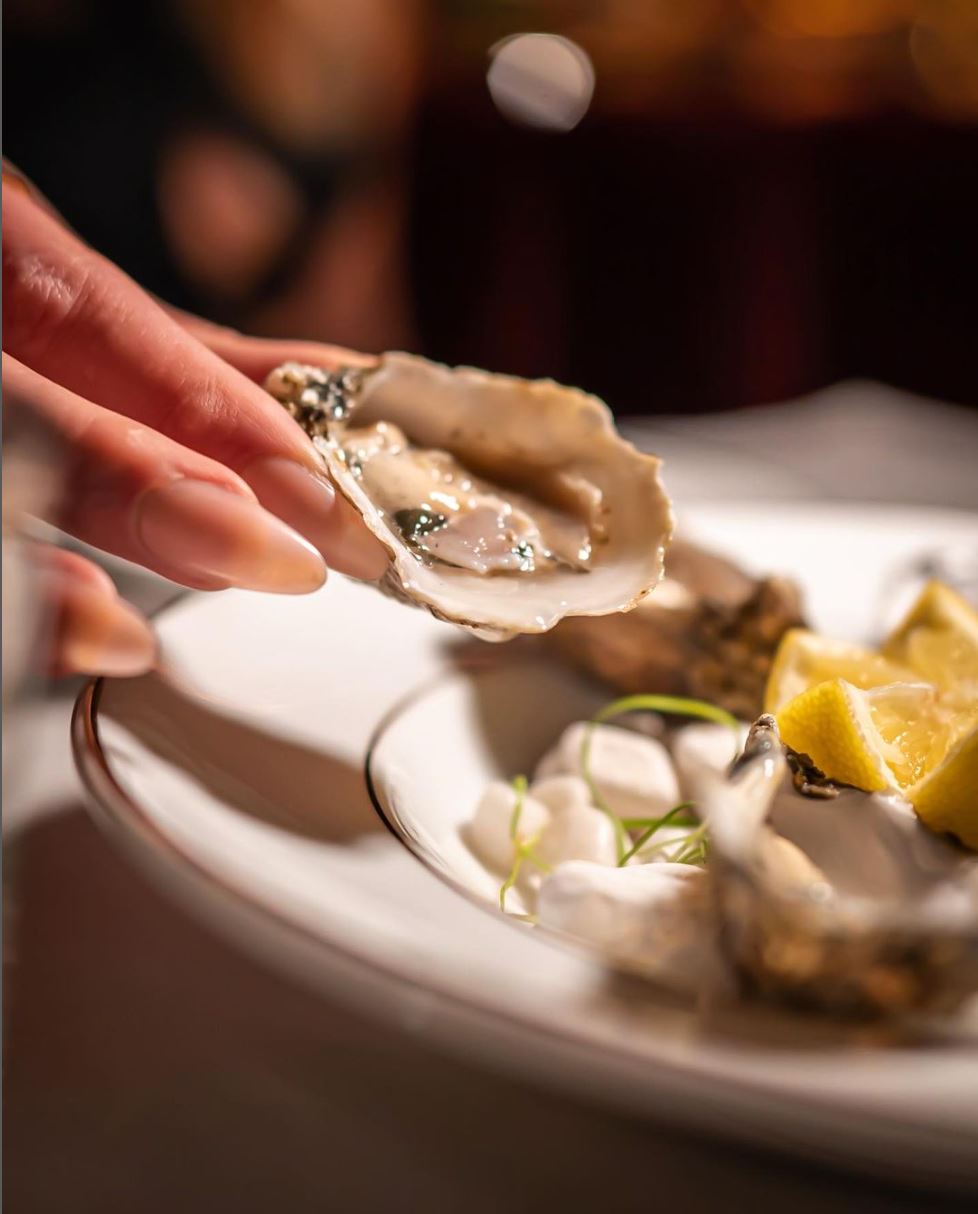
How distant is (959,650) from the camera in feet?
2.67

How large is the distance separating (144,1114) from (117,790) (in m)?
0.15

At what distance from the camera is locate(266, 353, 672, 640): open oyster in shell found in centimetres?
69

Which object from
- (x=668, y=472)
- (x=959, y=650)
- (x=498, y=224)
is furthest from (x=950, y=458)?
(x=498, y=224)

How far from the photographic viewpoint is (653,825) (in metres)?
0.74

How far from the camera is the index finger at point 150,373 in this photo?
2.11 ft

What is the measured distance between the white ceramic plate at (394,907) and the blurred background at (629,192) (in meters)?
1.90

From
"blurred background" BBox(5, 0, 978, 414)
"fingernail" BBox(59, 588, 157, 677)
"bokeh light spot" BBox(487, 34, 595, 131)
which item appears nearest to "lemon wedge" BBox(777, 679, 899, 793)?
"fingernail" BBox(59, 588, 157, 677)

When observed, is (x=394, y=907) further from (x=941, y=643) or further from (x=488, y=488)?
(x=941, y=643)

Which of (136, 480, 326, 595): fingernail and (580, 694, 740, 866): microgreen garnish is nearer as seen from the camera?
(136, 480, 326, 595): fingernail

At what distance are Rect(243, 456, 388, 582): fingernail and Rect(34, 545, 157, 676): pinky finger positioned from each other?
0.09 meters

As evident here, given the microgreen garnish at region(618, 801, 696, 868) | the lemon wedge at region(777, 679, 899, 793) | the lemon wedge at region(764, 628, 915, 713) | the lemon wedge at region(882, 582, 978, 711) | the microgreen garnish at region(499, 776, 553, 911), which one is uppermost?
the lemon wedge at region(777, 679, 899, 793)

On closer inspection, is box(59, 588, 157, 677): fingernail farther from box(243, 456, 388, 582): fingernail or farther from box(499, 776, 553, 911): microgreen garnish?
box(499, 776, 553, 911): microgreen garnish

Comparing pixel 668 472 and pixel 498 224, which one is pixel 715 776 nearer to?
pixel 668 472

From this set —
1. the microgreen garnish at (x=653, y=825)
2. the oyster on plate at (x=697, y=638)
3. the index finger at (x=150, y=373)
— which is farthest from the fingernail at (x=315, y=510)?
the oyster on plate at (x=697, y=638)
